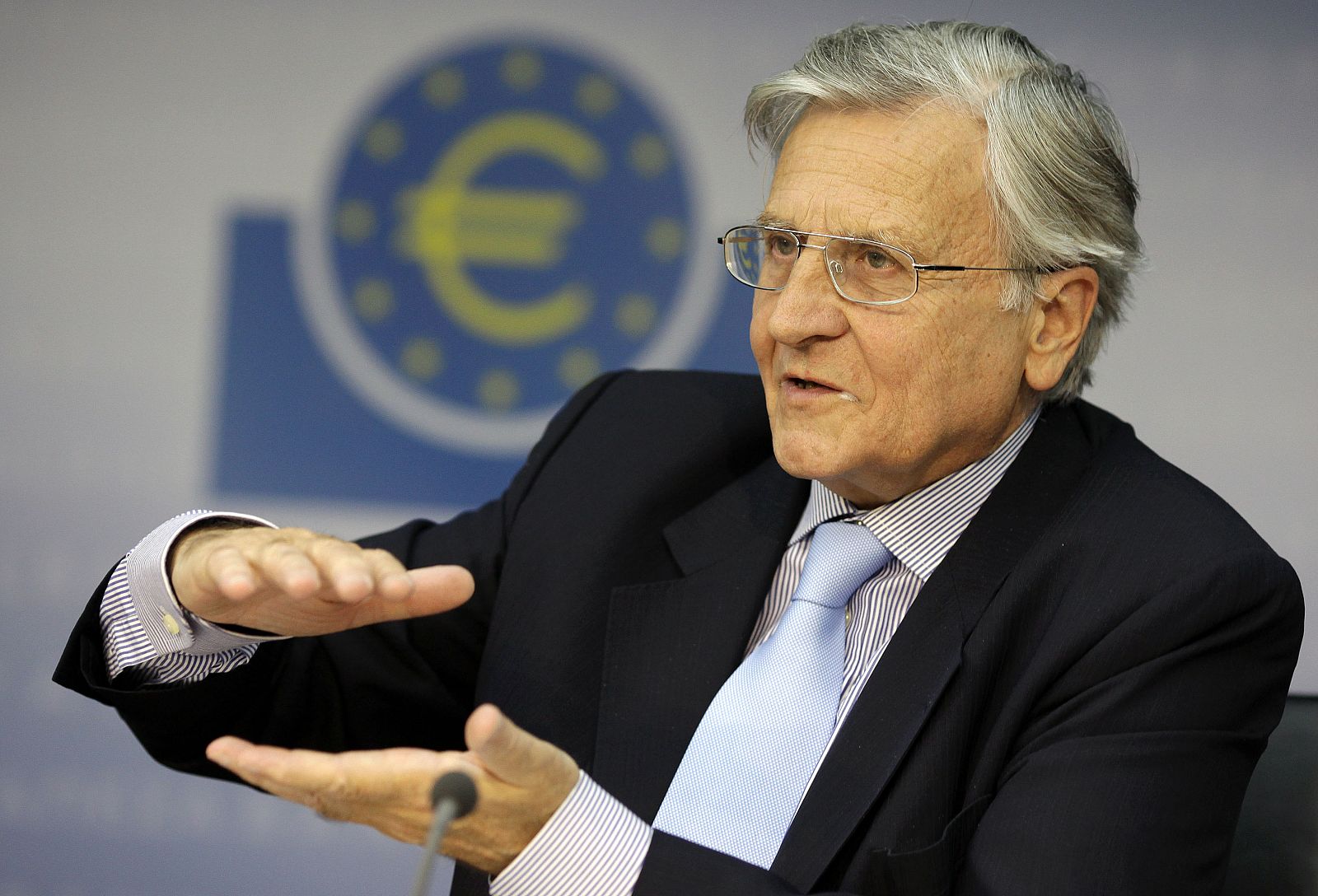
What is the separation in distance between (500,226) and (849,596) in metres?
1.33

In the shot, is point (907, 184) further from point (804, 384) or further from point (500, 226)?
point (500, 226)

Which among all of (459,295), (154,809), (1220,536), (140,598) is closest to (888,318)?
(1220,536)

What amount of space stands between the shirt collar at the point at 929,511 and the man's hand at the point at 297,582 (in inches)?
23.4

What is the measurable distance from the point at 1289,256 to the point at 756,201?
3.42 feet

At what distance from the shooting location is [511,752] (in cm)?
115

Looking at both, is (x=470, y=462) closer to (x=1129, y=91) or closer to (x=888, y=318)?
(x=888, y=318)

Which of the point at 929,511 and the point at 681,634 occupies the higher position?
the point at 929,511

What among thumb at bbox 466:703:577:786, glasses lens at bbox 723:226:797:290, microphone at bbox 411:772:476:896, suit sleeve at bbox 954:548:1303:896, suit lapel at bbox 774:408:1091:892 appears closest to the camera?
microphone at bbox 411:772:476:896

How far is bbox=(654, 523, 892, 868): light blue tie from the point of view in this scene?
1.55 metres

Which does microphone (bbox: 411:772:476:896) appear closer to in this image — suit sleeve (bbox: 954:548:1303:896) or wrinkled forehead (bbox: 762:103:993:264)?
suit sleeve (bbox: 954:548:1303:896)

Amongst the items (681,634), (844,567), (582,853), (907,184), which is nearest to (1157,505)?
(844,567)

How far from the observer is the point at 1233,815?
4.72 feet

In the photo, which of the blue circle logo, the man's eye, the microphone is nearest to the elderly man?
the man's eye

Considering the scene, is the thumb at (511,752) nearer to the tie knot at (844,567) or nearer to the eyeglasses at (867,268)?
the tie knot at (844,567)
